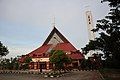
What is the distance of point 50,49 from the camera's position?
52.2 metres

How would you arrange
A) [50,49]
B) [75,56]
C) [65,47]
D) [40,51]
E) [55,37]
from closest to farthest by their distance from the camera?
[75,56]
[65,47]
[50,49]
[40,51]
[55,37]

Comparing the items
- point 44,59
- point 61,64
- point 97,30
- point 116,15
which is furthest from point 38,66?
point 116,15

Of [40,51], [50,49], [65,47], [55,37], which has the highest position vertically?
[55,37]

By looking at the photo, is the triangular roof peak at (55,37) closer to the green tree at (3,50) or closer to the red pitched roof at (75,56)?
the red pitched roof at (75,56)

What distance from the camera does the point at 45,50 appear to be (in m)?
52.0

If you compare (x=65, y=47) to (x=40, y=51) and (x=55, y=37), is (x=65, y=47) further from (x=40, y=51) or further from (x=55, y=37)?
(x=40, y=51)

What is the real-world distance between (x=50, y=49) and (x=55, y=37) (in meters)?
3.81

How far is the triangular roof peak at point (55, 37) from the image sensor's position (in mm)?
54156

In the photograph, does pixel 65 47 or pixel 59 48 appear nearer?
pixel 59 48

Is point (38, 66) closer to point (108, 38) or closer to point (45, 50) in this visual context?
point (45, 50)

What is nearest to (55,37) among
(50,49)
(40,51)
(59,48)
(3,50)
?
(50,49)

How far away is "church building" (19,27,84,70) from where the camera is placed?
49.9m

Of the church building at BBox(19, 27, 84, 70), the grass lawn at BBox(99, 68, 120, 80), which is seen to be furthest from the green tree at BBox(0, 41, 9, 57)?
the grass lawn at BBox(99, 68, 120, 80)

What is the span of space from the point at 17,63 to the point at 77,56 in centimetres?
1517
